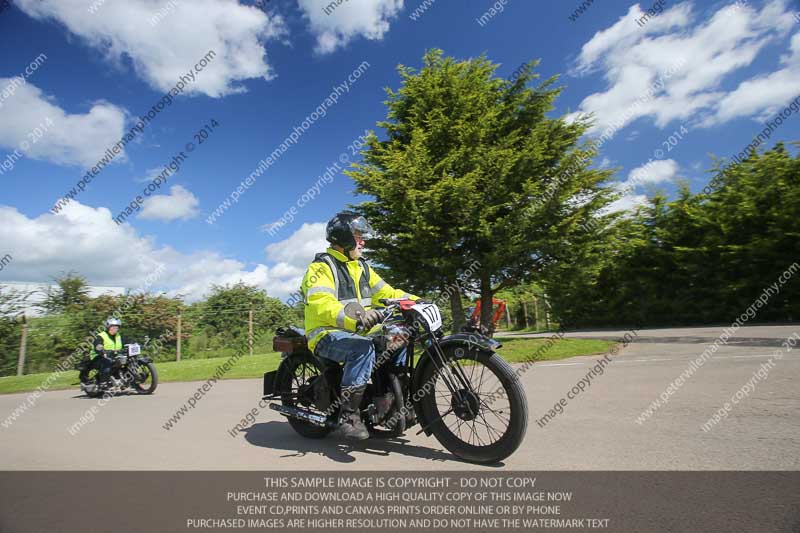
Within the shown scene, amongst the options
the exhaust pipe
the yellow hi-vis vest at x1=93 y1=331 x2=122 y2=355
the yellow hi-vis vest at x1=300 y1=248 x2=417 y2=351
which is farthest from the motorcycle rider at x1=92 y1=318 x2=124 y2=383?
the yellow hi-vis vest at x1=300 y1=248 x2=417 y2=351

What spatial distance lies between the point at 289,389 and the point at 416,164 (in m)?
8.66

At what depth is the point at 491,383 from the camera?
9.77ft

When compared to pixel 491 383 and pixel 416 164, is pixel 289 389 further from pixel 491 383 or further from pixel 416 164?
pixel 416 164

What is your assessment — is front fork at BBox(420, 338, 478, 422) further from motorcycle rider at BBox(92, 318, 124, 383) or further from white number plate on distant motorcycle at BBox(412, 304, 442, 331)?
motorcycle rider at BBox(92, 318, 124, 383)

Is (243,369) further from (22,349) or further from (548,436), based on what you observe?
(548,436)

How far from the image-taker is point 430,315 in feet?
10.5

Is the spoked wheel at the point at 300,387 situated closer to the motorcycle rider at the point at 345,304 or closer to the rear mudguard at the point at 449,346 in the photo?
the motorcycle rider at the point at 345,304

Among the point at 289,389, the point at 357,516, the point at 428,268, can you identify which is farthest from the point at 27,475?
the point at 428,268

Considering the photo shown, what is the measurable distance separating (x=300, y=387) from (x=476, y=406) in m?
1.93

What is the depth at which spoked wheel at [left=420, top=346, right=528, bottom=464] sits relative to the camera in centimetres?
277

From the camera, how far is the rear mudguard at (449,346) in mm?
2949

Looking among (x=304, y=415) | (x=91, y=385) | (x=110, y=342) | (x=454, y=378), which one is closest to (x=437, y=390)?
(x=454, y=378)

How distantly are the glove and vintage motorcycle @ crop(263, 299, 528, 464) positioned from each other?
0.41ft

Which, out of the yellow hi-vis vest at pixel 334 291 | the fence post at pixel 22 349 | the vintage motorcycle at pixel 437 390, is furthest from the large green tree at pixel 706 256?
the fence post at pixel 22 349
